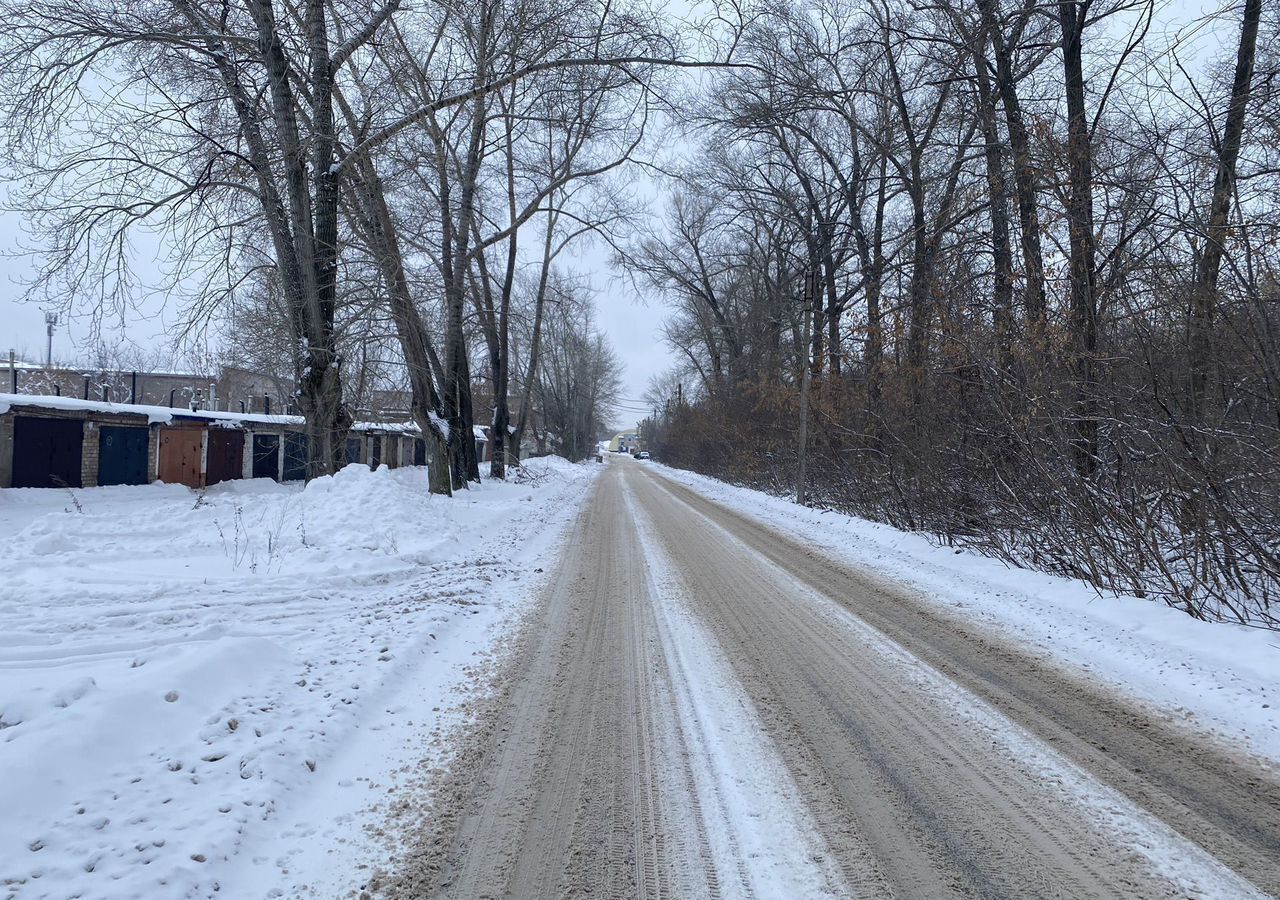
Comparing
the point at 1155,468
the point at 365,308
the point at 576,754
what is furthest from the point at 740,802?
the point at 365,308

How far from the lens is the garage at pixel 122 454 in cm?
1920

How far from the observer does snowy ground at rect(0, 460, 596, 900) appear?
267 cm

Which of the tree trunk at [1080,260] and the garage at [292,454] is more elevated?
the tree trunk at [1080,260]

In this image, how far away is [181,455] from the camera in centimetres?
2111

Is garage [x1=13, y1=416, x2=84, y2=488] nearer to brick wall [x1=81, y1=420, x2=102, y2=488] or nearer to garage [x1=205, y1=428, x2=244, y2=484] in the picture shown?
brick wall [x1=81, y1=420, x2=102, y2=488]

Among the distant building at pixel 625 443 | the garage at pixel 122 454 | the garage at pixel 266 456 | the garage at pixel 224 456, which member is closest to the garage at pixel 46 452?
the garage at pixel 122 454

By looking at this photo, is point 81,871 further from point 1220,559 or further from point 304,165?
point 304,165

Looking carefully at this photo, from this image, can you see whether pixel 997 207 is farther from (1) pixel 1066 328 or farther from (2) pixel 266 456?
(2) pixel 266 456

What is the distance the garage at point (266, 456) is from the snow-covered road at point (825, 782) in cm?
2194

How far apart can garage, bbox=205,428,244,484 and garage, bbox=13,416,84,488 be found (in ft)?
11.9

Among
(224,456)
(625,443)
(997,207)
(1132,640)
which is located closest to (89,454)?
(224,456)

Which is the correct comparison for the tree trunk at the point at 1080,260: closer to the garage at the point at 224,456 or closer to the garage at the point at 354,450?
the garage at the point at 224,456

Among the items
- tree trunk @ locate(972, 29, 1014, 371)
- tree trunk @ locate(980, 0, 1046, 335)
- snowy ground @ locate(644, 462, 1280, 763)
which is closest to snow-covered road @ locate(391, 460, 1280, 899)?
snowy ground @ locate(644, 462, 1280, 763)

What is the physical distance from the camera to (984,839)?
288cm
